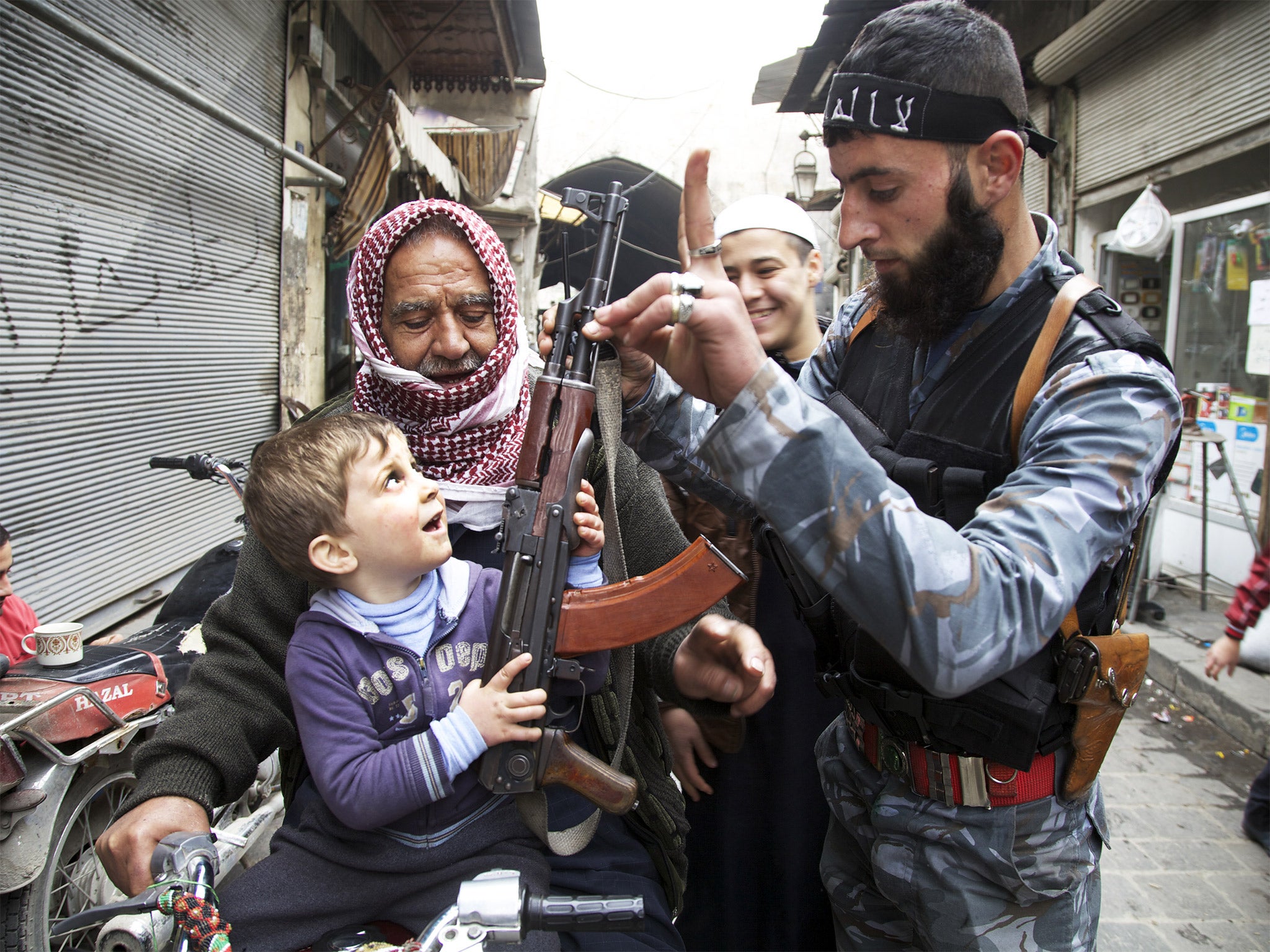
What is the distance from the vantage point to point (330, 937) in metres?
1.53

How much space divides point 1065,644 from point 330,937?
1496mm

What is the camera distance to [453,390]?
1997 mm

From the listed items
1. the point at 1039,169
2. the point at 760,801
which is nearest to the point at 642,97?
the point at 1039,169

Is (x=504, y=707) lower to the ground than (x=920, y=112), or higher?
lower

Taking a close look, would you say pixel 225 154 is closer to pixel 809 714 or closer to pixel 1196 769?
pixel 809 714

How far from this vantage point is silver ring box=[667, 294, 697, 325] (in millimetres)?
1253

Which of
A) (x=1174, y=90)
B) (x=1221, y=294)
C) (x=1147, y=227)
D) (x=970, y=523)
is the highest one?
(x=1174, y=90)

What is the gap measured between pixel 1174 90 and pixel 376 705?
323 inches

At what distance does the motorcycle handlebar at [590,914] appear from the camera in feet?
3.68

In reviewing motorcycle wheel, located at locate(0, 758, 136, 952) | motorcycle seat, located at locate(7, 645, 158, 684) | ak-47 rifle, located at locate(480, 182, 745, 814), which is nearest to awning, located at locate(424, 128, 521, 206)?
motorcycle seat, located at locate(7, 645, 158, 684)

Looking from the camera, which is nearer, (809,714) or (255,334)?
(809,714)

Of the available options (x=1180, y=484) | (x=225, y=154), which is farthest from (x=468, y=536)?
(x=1180, y=484)

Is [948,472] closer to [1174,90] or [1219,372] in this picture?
[1219,372]

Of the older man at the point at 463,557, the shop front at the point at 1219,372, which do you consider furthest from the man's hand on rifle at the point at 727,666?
the shop front at the point at 1219,372
